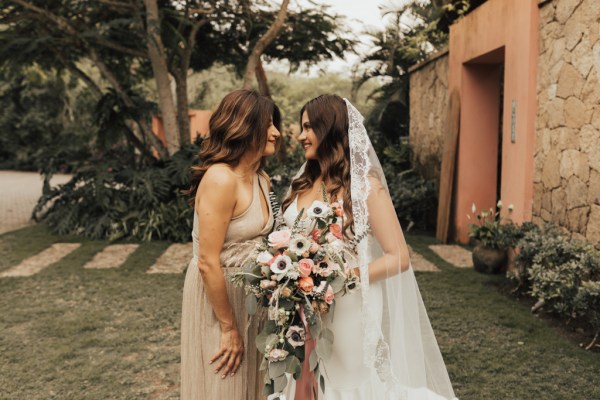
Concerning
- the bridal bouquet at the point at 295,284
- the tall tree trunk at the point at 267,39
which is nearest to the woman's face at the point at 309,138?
the bridal bouquet at the point at 295,284

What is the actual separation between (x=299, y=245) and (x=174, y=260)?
6031 millimetres

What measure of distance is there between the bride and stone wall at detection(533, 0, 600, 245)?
10.2 ft

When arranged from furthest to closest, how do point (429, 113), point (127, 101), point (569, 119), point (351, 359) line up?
point (429, 113) < point (127, 101) < point (569, 119) < point (351, 359)

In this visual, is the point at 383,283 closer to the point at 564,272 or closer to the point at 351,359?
the point at 351,359

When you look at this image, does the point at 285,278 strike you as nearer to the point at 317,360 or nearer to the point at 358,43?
the point at 317,360

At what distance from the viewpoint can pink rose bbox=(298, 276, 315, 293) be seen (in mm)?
2055

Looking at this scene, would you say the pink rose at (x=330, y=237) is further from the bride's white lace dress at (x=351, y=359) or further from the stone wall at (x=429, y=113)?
the stone wall at (x=429, y=113)

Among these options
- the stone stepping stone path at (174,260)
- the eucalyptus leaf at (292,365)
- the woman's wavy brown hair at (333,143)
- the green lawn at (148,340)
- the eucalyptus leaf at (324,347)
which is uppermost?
the woman's wavy brown hair at (333,143)

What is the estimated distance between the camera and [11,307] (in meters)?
5.70

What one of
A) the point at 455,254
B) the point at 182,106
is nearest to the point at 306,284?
the point at 455,254

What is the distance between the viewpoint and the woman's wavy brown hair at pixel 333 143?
2.49m

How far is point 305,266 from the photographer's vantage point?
2.04 m

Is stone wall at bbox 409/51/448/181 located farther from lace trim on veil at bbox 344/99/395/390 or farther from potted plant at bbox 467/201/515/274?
lace trim on veil at bbox 344/99/395/390

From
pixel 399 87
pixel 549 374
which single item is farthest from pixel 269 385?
pixel 399 87
